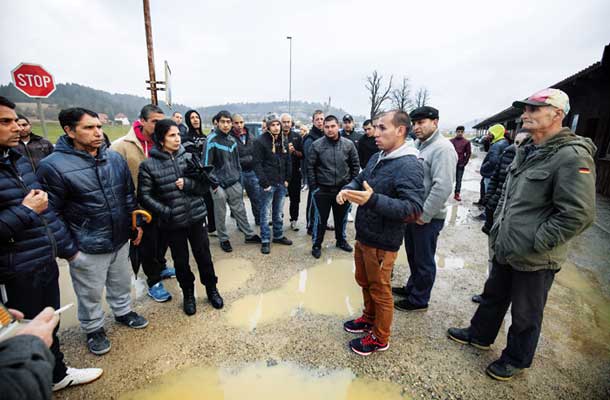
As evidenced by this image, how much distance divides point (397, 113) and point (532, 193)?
1125 mm

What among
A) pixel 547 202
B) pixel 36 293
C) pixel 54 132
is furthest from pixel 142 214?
pixel 54 132

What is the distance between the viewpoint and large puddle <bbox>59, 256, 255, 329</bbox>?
3.05m

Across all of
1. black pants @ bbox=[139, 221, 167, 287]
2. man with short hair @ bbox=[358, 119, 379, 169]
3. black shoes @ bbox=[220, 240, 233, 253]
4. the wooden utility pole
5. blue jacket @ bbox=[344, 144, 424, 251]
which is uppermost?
the wooden utility pole

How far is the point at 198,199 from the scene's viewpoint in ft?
9.46

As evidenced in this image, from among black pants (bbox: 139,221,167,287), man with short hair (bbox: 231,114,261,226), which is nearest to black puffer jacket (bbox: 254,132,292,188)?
man with short hair (bbox: 231,114,261,226)

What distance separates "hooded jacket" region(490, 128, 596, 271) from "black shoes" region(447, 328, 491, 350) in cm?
91

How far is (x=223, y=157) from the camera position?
431 centimetres

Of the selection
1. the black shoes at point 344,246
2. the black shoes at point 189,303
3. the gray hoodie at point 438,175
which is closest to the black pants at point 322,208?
the black shoes at point 344,246

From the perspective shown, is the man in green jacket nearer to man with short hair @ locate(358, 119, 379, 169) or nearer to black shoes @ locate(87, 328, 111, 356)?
black shoes @ locate(87, 328, 111, 356)

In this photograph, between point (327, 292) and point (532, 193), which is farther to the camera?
point (327, 292)

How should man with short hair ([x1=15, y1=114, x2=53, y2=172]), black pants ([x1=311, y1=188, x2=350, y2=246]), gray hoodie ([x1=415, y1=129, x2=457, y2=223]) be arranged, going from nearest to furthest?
1. gray hoodie ([x1=415, y1=129, x2=457, y2=223])
2. man with short hair ([x1=15, y1=114, x2=53, y2=172])
3. black pants ([x1=311, y1=188, x2=350, y2=246])

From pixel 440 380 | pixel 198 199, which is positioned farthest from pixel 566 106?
pixel 198 199

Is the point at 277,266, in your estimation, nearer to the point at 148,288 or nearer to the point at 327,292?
the point at 327,292

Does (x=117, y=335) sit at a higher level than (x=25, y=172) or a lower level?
lower
